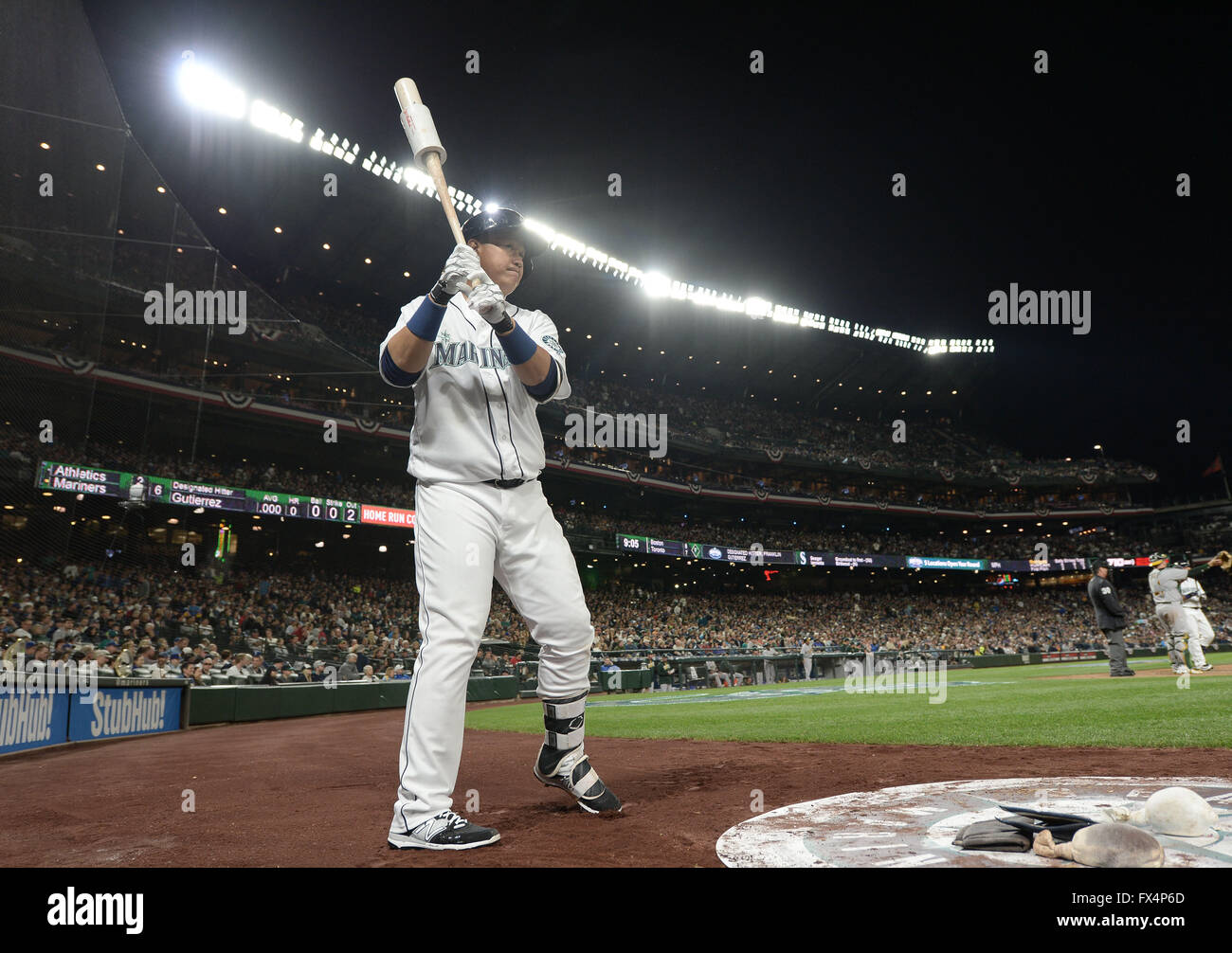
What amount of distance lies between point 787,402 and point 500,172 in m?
30.5

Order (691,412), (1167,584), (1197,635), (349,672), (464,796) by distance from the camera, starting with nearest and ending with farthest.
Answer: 1. (464,796)
2. (1167,584)
3. (1197,635)
4. (349,672)
5. (691,412)

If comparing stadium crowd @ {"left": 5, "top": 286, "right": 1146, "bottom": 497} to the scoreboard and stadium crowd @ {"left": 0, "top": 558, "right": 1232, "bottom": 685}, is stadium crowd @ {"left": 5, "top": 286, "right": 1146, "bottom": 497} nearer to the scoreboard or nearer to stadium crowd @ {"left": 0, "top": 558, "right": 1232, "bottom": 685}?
the scoreboard

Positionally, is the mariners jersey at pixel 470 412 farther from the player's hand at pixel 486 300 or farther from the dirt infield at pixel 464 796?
the dirt infield at pixel 464 796

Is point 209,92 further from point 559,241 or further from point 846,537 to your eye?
point 846,537

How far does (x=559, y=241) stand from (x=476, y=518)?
30462mm

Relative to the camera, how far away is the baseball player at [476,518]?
8.18 feet

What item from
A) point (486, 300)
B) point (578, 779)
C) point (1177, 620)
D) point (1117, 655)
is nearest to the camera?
point (486, 300)

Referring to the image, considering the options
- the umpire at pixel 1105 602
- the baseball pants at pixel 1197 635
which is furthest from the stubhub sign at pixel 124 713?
the baseball pants at pixel 1197 635

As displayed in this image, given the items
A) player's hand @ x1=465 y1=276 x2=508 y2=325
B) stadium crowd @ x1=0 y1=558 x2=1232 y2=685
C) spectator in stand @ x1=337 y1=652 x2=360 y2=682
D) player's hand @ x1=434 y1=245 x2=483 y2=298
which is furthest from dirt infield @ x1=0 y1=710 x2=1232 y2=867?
spectator in stand @ x1=337 y1=652 x2=360 y2=682

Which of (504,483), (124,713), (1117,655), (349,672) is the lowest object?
(349,672)

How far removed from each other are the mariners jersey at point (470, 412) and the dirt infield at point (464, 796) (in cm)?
134

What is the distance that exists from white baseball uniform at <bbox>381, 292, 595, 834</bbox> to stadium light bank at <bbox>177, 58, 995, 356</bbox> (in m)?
10.6

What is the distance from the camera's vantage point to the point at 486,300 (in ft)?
8.23

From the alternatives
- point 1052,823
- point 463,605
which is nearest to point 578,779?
point 463,605
